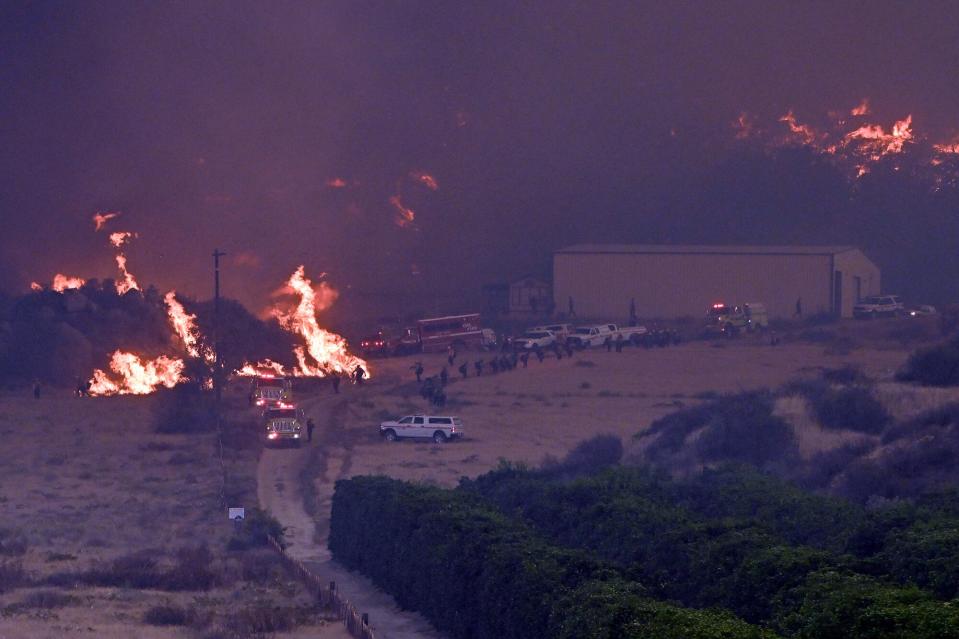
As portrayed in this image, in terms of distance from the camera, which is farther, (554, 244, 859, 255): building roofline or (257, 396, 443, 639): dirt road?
(554, 244, 859, 255): building roofline

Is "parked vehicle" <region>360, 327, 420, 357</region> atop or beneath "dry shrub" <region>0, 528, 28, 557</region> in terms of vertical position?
atop

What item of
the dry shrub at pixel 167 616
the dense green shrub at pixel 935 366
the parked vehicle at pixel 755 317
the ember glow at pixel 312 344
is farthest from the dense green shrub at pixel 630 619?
the parked vehicle at pixel 755 317

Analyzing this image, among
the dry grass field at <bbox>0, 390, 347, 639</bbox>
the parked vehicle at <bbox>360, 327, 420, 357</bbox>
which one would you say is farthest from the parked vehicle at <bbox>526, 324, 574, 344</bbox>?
the dry grass field at <bbox>0, 390, 347, 639</bbox>

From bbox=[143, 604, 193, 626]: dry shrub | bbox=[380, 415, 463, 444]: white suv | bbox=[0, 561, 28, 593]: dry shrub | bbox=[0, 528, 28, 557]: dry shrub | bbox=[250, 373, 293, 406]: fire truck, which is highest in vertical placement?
bbox=[250, 373, 293, 406]: fire truck

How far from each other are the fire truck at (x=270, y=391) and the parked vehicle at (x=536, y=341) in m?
15.8

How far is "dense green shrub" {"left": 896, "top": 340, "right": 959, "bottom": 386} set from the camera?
39.9 metres

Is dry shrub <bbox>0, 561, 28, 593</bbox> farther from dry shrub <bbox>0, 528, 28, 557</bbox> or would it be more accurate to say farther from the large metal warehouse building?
the large metal warehouse building

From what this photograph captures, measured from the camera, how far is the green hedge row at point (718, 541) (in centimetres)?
1482

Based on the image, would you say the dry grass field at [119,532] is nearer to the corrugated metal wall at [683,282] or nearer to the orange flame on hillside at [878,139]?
the corrugated metal wall at [683,282]

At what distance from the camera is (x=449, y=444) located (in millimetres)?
48062

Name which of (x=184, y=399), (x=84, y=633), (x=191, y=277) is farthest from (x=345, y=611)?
(x=191, y=277)

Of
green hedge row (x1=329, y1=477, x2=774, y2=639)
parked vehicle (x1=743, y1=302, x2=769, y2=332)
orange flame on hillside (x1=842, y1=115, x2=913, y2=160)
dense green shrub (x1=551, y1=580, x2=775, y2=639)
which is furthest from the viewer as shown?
orange flame on hillside (x1=842, y1=115, x2=913, y2=160)

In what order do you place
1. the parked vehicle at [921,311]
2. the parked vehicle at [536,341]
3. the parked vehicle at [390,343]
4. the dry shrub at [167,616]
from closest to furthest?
the dry shrub at [167,616], the parked vehicle at [390,343], the parked vehicle at [536,341], the parked vehicle at [921,311]

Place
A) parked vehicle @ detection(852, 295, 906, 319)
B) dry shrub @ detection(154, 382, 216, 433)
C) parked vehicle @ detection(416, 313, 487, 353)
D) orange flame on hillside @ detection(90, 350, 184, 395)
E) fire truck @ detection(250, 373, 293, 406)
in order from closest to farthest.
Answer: dry shrub @ detection(154, 382, 216, 433) < fire truck @ detection(250, 373, 293, 406) < orange flame on hillside @ detection(90, 350, 184, 395) < parked vehicle @ detection(416, 313, 487, 353) < parked vehicle @ detection(852, 295, 906, 319)
